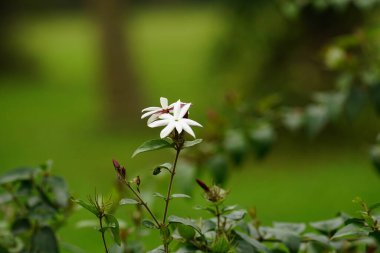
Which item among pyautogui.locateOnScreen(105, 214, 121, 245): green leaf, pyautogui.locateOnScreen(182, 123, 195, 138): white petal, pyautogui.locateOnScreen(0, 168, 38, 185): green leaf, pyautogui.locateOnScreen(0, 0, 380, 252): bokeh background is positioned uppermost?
pyautogui.locateOnScreen(0, 0, 380, 252): bokeh background

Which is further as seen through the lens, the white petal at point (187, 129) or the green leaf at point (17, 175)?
the green leaf at point (17, 175)

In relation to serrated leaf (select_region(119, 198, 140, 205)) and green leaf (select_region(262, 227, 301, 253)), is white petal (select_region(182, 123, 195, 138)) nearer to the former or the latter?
serrated leaf (select_region(119, 198, 140, 205))

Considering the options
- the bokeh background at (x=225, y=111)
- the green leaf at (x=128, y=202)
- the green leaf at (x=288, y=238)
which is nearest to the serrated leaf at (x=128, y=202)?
the green leaf at (x=128, y=202)

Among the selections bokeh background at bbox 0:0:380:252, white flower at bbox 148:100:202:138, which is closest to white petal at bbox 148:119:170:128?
white flower at bbox 148:100:202:138

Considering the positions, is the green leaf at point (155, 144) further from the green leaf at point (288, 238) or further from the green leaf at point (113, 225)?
the green leaf at point (288, 238)

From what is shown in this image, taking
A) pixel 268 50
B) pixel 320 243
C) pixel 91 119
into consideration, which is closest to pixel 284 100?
pixel 268 50

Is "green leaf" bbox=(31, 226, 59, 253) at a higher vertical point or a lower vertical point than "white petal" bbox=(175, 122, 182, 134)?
higher

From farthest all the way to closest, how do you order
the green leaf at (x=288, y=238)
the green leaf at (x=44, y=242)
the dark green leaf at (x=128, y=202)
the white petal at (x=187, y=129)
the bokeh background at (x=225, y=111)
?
the bokeh background at (x=225, y=111) < the green leaf at (x=44, y=242) < the green leaf at (x=288, y=238) < the dark green leaf at (x=128, y=202) < the white petal at (x=187, y=129)
